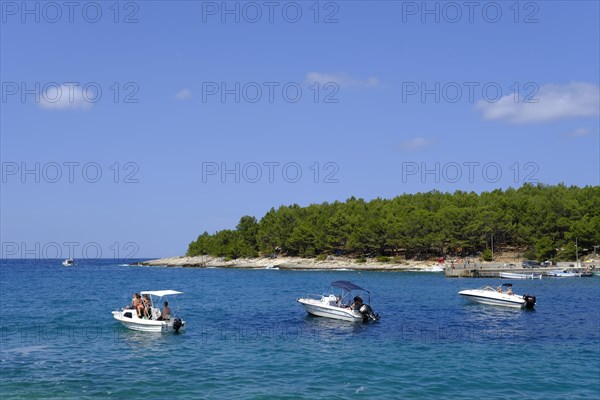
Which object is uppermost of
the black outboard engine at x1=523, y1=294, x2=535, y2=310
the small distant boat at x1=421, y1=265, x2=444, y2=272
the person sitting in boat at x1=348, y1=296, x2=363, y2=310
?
the person sitting in boat at x1=348, y1=296, x2=363, y2=310

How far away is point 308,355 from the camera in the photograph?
30.9 m

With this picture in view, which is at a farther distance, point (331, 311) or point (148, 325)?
point (331, 311)

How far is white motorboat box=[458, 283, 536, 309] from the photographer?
5288cm

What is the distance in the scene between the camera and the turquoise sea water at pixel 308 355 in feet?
77.7

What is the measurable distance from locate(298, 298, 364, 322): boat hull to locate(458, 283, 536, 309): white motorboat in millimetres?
18513

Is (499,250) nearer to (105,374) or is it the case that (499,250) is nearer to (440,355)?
(440,355)

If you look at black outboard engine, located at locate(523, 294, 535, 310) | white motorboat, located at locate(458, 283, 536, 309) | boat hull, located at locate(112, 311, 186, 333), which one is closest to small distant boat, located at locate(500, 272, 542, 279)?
white motorboat, located at locate(458, 283, 536, 309)

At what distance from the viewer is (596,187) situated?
145000 mm

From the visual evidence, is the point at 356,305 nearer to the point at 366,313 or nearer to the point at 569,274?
the point at 366,313

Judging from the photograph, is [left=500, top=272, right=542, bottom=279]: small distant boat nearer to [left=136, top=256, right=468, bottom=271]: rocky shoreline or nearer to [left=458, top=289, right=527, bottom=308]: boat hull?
[left=136, top=256, right=468, bottom=271]: rocky shoreline

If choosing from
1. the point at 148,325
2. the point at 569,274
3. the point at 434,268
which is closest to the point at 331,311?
the point at 148,325

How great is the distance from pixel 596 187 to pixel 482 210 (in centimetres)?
3031

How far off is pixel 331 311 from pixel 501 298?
19.3m

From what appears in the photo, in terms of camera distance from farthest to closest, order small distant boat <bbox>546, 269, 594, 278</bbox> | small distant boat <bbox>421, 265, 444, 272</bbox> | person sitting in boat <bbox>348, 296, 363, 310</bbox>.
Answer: small distant boat <bbox>421, 265, 444, 272</bbox>, small distant boat <bbox>546, 269, 594, 278</bbox>, person sitting in boat <bbox>348, 296, 363, 310</bbox>
